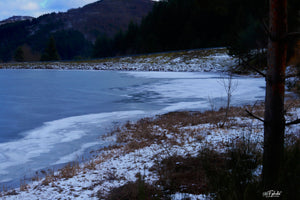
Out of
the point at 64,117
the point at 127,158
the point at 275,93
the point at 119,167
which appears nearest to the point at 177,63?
the point at 64,117

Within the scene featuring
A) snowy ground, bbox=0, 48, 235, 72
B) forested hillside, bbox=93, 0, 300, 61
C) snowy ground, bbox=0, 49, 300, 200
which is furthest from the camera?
forested hillside, bbox=93, 0, 300, 61

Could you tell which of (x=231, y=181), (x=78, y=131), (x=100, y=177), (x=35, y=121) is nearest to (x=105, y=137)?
(x=78, y=131)

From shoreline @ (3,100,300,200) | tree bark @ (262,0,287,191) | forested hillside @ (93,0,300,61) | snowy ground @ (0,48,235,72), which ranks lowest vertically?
shoreline @ (3,100,300,200)

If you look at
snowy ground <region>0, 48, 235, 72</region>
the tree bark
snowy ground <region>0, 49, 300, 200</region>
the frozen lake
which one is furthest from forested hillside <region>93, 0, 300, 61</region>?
the tree bark

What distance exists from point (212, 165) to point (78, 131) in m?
6.10

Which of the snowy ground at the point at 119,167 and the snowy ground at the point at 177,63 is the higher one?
the snowy ground at the point at 177,63

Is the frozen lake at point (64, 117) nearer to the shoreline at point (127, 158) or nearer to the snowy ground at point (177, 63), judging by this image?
the shoreline at point (127, 158)

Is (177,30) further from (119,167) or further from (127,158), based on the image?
(119,167)

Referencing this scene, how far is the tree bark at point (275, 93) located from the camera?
2.74 metres

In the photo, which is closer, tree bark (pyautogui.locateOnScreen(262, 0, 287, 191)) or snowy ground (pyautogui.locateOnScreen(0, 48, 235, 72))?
tree bark (pyautogui.locateOnScreen(262, 0, 287, 191))

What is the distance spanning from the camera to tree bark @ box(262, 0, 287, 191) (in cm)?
274

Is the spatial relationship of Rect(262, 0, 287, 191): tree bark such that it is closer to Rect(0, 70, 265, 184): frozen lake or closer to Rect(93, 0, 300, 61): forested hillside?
Rect(0, 70, 265, 184): frozen lake

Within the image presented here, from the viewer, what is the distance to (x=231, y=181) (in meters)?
3.09

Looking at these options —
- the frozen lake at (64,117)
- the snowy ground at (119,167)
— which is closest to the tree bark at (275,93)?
the snowy ground at (119,167)
